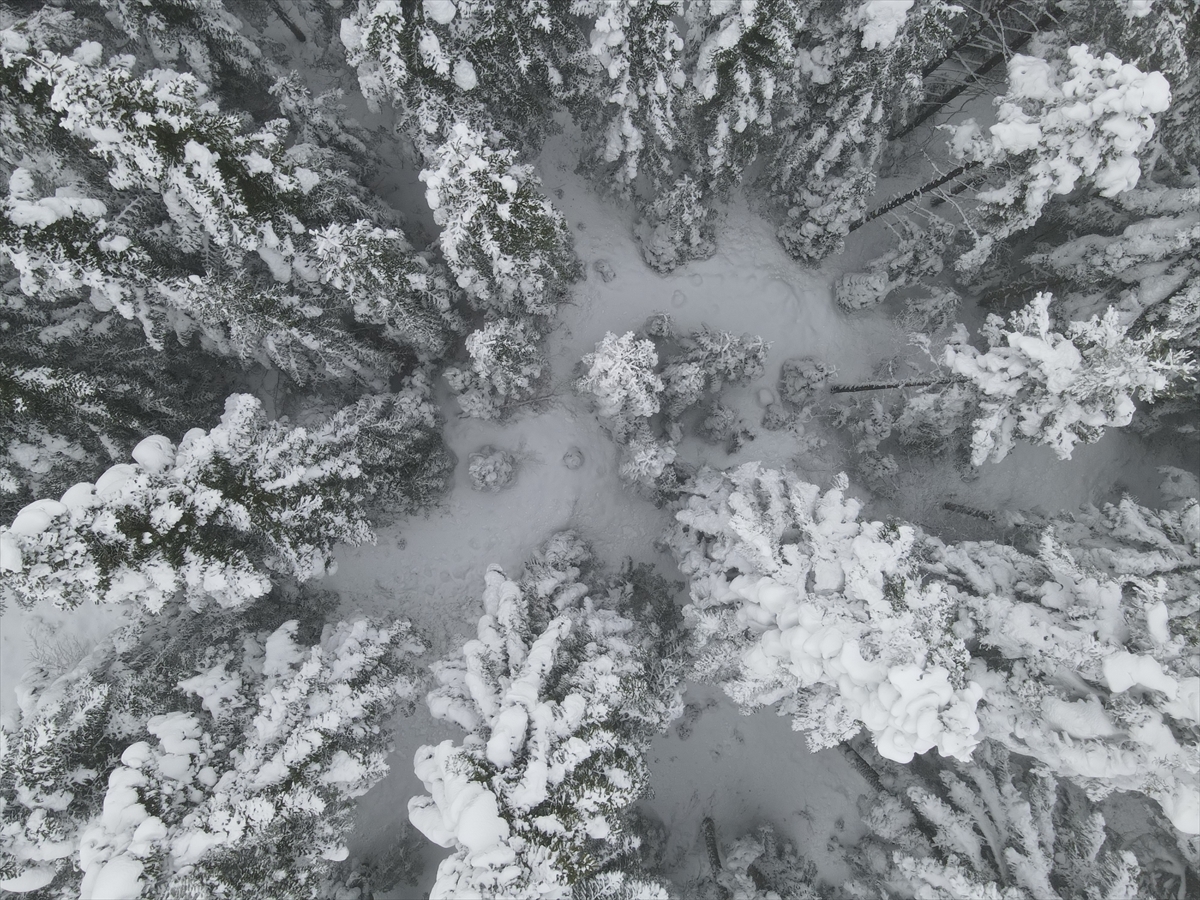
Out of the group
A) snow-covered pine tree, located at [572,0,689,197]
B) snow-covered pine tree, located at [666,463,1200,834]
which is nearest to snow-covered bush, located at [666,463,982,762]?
snow-covered pine tree, located at [666,463,1200,834]

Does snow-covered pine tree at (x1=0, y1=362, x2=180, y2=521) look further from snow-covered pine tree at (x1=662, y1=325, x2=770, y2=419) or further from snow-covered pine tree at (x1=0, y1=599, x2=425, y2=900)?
snow-covered pine tree at (x1=662, y1=325, x2=770, y2=419)

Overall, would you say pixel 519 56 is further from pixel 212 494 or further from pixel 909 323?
pixel 909 323

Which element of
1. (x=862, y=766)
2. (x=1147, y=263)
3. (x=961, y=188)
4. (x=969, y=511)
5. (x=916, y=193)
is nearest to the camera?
(x=1147, y=263)

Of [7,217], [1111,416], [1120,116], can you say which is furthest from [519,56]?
[1111,416]

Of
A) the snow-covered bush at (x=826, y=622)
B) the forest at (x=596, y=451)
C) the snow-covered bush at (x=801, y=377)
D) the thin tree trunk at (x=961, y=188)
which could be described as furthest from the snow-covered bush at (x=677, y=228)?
the snow-covered bush at (x=826, y=622)

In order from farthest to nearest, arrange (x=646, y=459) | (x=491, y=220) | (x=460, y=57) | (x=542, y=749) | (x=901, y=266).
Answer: (x=901, y=266)
(x=646, y=459)
(x=460, y=57)
(x=491, y=220)
(x=542, y=749)

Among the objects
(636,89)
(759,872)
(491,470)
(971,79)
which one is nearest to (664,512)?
(491,470)

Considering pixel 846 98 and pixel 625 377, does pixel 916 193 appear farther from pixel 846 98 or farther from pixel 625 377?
pixel 625 377

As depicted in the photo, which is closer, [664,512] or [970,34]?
[970,34]

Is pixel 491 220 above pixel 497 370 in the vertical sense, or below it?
above
